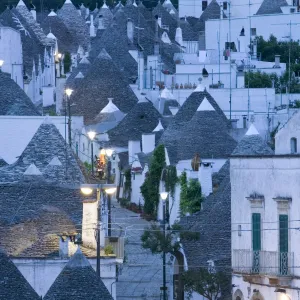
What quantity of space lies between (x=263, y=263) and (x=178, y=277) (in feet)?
26.0

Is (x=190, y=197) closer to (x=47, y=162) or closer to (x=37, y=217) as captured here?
(x=47, y=162)

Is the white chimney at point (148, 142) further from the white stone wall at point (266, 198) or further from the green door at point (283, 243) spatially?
the green door at point (283, 243)

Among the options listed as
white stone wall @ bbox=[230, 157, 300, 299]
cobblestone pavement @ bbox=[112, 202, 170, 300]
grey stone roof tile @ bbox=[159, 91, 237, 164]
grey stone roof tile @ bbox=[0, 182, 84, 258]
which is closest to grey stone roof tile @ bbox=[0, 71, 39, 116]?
grey stone roof tile @ bbox=[159, 91, 237, 164]

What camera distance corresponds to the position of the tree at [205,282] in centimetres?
5181

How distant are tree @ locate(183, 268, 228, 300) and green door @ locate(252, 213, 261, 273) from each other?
3.71 meters

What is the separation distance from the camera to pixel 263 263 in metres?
47.8

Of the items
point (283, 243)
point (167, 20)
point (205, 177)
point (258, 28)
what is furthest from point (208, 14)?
point (283, 243)

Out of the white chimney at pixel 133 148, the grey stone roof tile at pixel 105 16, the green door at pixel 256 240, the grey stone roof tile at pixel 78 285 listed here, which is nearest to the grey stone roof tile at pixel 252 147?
the green door at pixel 256 240

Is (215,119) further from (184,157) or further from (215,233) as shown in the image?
(215,233)

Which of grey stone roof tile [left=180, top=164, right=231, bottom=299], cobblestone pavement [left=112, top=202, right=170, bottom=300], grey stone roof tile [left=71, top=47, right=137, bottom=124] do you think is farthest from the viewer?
grey stone roof tile [left=71, top=47, right=137, bottom=124]

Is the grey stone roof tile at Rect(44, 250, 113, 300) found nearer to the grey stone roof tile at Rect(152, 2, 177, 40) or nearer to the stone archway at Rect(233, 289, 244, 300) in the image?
the stone archway at Rect(233, 289, 244, 300)

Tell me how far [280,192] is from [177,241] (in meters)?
8.65

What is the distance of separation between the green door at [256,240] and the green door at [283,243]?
864 mm

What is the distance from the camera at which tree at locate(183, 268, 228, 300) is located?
51.8 m
